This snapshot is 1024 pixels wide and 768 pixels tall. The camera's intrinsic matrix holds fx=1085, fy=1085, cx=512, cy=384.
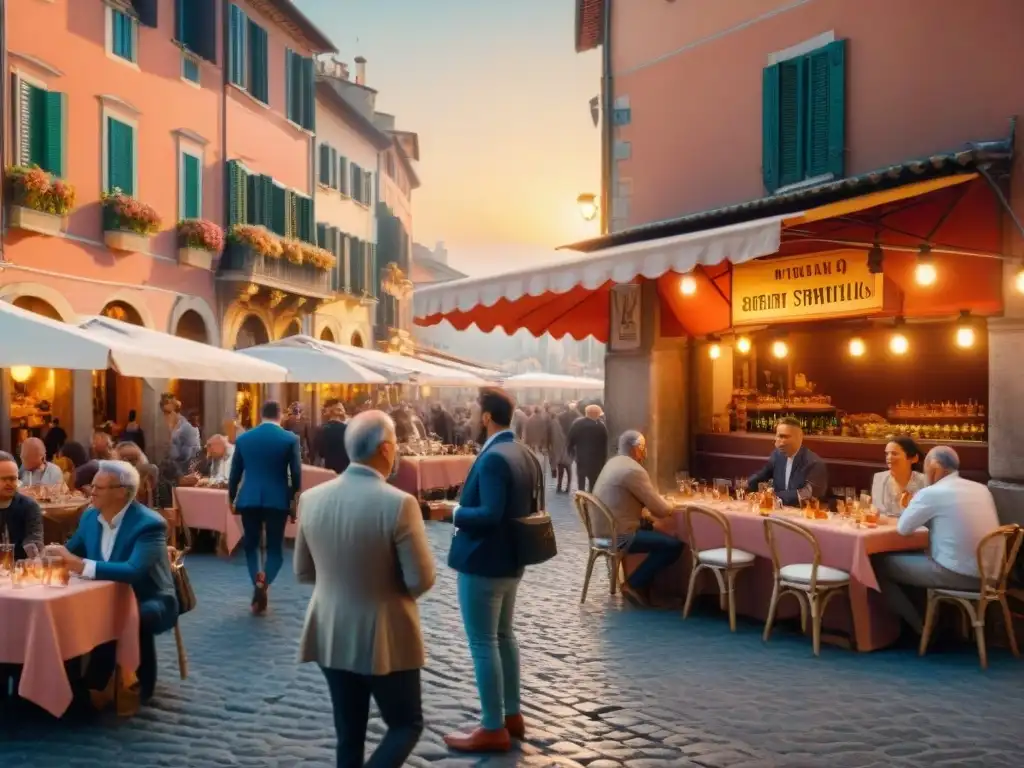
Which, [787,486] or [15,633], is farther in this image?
[787,486]

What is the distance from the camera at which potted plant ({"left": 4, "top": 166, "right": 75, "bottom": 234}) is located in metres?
14.4

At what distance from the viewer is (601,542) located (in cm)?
885

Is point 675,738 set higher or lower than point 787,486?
lower

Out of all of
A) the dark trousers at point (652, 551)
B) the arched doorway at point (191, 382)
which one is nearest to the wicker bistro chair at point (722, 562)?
the dark trousers at point (652, 551)

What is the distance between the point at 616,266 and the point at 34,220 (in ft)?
31.0

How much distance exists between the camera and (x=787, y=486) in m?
9.13

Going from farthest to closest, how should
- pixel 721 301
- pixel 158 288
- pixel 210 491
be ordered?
pixel 158 288 < pixel 721 301 < pixel 210 491

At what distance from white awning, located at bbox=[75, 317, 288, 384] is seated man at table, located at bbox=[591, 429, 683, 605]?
12.3 ft

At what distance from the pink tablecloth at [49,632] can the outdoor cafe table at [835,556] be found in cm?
463

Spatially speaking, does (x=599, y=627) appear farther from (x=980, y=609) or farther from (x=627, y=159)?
(x=627, y=159)

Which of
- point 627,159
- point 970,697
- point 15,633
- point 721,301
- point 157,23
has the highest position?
point 157,23

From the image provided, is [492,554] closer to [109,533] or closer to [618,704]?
[618,704]

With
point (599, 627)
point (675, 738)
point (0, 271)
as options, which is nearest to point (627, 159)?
point (599, 627)

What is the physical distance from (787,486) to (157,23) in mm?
14338
